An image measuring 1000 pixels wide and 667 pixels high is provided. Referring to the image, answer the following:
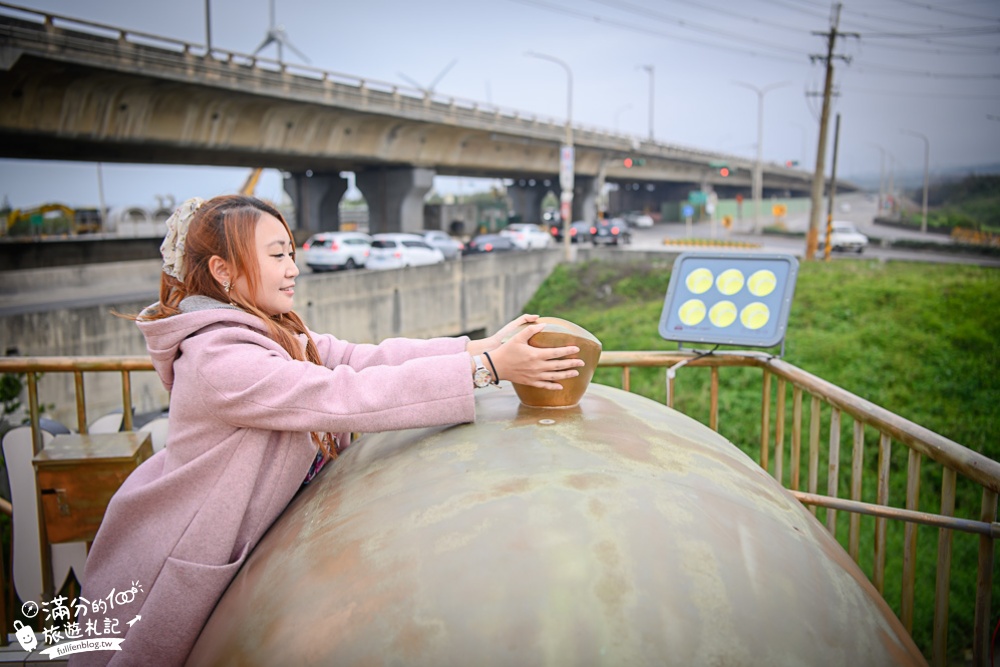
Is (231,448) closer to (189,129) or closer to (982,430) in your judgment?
(982,430)

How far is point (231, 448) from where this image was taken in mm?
1820

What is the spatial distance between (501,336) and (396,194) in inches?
1285

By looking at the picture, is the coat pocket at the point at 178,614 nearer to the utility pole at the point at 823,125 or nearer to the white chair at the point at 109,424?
the white chair at the point at 109,424

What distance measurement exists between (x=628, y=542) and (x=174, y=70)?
22852 millimetres

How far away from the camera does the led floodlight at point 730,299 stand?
3.67m

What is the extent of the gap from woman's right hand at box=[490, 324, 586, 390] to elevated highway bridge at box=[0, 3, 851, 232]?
20.0m

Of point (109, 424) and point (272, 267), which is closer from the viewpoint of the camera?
point (272, 267)

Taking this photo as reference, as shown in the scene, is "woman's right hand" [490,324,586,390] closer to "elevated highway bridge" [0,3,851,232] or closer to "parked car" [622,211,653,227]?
"elevated highway bridge" [0,3,851,232]

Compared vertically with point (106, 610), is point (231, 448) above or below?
above

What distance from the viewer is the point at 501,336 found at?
203 centimetres

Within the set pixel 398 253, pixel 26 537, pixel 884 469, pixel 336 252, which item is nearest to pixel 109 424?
pixel 26 537

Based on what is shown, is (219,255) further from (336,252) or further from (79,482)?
(336,252)

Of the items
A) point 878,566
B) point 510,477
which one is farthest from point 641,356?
point 510,477

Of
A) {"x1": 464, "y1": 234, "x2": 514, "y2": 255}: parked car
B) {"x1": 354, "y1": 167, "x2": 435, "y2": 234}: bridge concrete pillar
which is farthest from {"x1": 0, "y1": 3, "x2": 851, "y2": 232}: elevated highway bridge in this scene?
{"x1": 464, "y1": 234, "x2": 514, "y2": 255}: parked car
